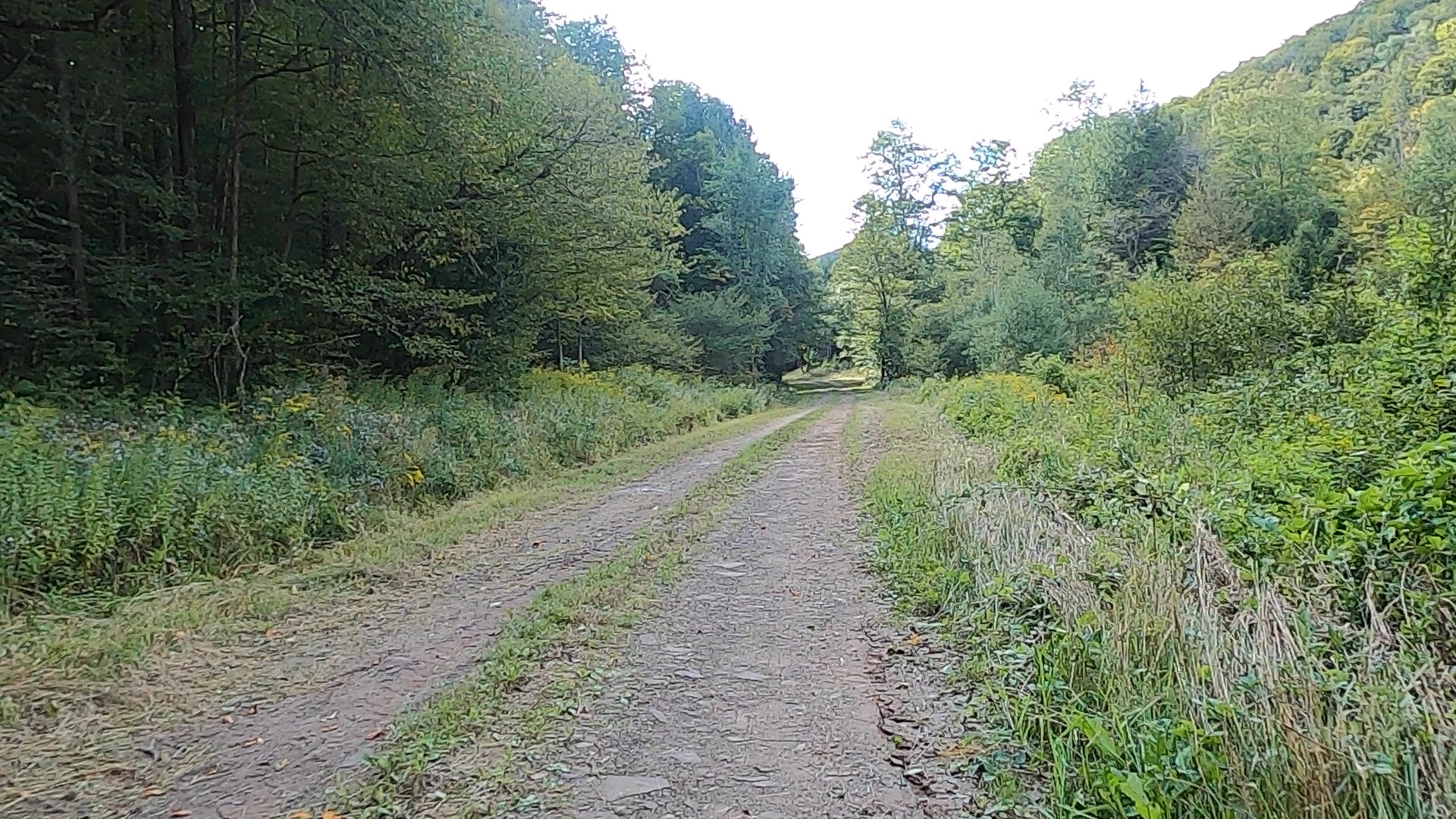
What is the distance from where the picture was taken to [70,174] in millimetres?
8172

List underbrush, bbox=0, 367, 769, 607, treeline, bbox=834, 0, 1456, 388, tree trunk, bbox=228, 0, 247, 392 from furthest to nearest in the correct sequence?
treeline, bbox=834, 0, 1456, 388
tree trunk, bbox=228, 0, 247, 392
underbrush, bbox=0, 367, 769, 607

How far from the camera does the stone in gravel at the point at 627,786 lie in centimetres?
280

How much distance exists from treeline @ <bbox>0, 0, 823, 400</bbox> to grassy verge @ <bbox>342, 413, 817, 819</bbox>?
6.16 m

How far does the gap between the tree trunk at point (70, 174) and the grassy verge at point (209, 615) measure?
443cm

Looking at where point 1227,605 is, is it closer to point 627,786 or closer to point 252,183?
point 627,786

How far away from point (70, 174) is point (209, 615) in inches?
251

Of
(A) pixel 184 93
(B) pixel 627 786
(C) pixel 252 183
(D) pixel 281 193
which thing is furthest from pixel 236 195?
(B) pixel 627 786

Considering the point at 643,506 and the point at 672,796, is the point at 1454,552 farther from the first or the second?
the point at 643,506

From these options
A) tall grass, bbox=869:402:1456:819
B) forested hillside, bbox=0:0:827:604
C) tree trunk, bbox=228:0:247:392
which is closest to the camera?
tall grass, bbox=869:402:1456:819

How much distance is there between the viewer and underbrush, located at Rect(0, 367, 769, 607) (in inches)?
196

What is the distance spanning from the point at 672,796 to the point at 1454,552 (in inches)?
127

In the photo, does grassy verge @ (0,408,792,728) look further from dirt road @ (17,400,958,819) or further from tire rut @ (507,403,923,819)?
tire rut @ (507,403,923,819)

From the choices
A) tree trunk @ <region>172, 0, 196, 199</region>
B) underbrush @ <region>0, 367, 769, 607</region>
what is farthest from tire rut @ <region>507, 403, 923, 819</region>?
tree trunk @ <region>172, 0, 196, 199</region>

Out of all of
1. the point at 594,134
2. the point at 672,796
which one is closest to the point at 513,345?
the point at 594,134
